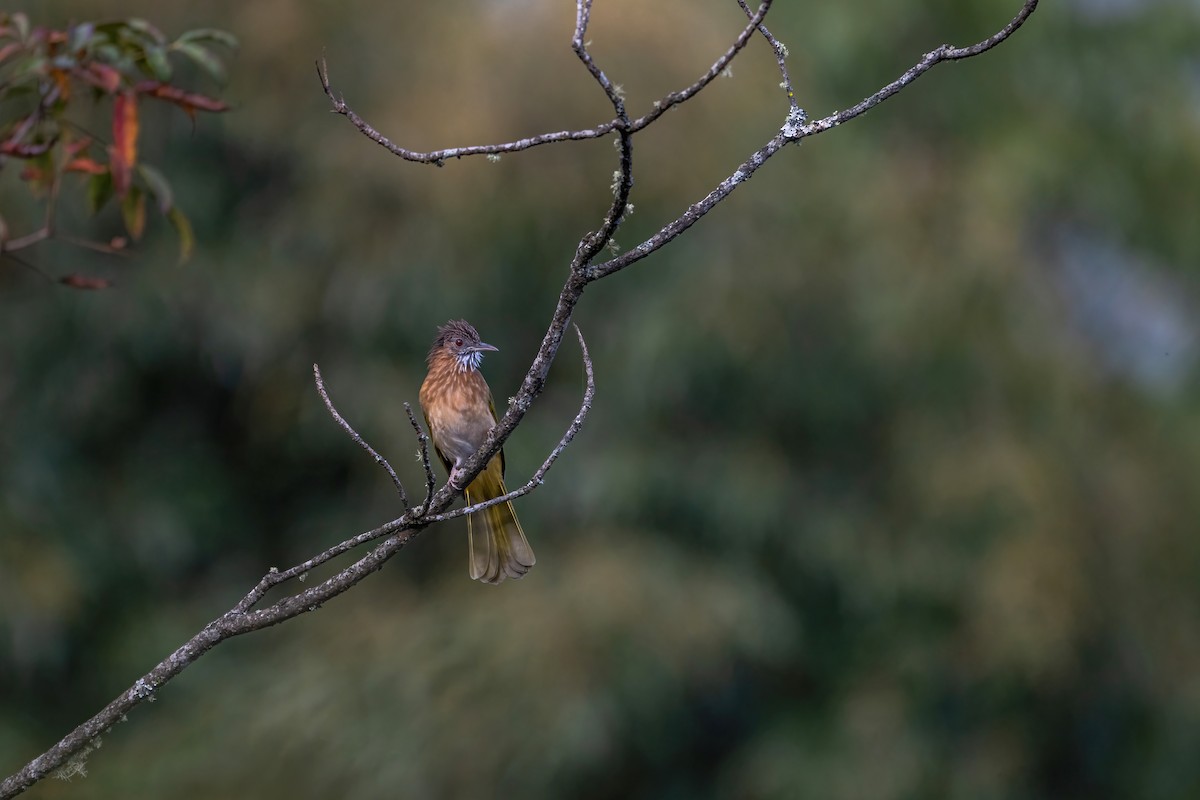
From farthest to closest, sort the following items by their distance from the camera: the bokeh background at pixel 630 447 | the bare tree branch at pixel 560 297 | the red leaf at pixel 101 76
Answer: the bokeh background at pixel 630 447
the bare tree branch at pixel 560 297
the red leaf at pixel 101 76

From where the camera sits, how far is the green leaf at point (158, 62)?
2.41 meters

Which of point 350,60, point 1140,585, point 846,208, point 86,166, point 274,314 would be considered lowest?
point 86,166

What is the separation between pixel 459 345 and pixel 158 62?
136 inches

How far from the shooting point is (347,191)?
11.3m

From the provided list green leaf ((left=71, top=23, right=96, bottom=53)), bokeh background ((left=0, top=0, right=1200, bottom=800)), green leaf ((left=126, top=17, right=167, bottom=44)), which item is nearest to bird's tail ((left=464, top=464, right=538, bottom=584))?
green leaf ((left=126, top=17, right=167, bottom=44))

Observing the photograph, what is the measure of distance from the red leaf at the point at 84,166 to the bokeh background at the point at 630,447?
7.29 m

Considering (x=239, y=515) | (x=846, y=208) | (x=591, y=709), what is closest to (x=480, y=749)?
(x=591, y=709)

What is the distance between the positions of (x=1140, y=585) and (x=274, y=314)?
22.5 feet

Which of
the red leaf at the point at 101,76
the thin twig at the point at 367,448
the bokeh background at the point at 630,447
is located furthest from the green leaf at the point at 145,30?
the bokeh background at the point at 630,447

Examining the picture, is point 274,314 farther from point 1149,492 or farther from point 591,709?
point 1149,492

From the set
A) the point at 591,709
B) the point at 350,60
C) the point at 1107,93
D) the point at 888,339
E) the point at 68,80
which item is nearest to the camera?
the point at 68,80

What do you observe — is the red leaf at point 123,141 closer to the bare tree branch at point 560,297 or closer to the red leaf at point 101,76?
the red leaf at point 101,76

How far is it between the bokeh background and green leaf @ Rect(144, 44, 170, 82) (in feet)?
24.3

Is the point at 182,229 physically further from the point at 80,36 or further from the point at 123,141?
the point at 80,36
